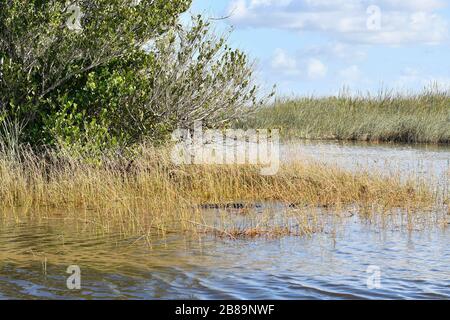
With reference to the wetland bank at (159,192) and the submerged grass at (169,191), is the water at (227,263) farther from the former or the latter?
the submerged grass at (169,191)

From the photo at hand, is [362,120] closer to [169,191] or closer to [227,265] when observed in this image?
[169,191]

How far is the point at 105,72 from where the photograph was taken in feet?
53.4

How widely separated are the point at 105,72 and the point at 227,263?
7.89 m

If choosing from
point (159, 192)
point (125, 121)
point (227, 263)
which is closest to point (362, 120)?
point (125, 121)

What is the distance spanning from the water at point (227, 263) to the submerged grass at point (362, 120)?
882 inches

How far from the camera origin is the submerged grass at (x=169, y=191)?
1238 cm

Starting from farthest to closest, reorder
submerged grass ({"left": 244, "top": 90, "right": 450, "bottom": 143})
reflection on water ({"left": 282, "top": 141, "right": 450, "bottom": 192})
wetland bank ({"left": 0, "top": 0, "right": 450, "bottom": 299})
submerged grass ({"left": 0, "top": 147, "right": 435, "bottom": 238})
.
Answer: submerged grass ({"left": 244, "top": 90, "right": 450, "bottom": 143})
reflection on water ({"left": 282, "top": 141, "right": 450, "bottom": 192})
submerged grass ({"left": 0, "top": 147, "right": 435, "bottom": 238})
wetland bank ({"left": 0, "top": 0, "right": 450, "bottom": 299})

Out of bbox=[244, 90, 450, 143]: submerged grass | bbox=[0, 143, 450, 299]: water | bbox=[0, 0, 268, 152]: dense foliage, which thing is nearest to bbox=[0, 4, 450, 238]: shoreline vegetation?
bbox=[0, 0, 268, 152]: dense foliage

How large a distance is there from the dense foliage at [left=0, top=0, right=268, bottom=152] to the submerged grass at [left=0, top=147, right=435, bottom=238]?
0.73 meters

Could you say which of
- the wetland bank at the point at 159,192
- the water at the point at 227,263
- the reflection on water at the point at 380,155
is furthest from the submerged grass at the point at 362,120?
the water at the point at 227,263

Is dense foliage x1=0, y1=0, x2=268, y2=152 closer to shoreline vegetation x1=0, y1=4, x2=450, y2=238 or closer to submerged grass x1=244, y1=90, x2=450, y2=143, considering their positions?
shoreline vegetation x1=0, y1=4, x2=450, y2=238

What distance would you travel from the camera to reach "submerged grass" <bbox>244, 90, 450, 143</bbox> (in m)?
35.1

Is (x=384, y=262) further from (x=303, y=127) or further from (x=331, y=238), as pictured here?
(x=303, y=127)
